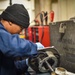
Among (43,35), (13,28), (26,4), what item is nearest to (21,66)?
(13,28)

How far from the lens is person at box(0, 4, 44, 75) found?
3.34 feet

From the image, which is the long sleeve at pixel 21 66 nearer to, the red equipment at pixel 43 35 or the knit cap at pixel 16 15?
the knit cap at pixel 16 15

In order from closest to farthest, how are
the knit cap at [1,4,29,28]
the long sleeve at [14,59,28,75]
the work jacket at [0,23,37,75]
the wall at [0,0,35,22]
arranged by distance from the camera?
1. the work jacket at [0,23,37,75]
2. the knit cap at [1,4,29,28]
3. the long sleeve at [14,59,28,75]
4. the wall at [0,0,35,22]

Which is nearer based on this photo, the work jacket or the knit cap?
the work jacket

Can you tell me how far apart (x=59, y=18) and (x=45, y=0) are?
0.38 metres

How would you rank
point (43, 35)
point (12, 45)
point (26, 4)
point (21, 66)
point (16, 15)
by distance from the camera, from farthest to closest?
point (26, 4), point (43, 35), point (21, 66), point (16, 15), point (12, 45)

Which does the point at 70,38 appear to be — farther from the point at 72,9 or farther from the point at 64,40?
the point at 72,9

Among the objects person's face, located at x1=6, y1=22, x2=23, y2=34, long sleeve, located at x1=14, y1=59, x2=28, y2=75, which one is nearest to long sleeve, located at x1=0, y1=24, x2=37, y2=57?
person's face, located at x1=6, y1=22, x2=23, y2=34

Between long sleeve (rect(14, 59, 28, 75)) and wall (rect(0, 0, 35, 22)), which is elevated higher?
wall (rect(0, 0, 35, 22))

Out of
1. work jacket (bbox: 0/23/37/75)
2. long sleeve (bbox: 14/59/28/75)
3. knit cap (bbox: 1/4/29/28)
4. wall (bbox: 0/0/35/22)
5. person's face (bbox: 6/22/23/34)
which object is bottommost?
long sleeve (bbox: 14/59/28/75)

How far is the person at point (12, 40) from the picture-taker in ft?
3.34

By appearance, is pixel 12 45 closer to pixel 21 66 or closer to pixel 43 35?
pixel 21 66

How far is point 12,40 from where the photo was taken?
102 cm

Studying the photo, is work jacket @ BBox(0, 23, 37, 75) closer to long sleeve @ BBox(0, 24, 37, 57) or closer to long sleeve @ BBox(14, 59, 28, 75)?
long sleeve @ BBox(0, 24, 37, 57)
